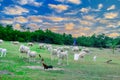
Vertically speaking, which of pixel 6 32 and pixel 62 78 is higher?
pixel 6 32

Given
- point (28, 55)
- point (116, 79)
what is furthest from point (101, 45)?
point (116, 79)

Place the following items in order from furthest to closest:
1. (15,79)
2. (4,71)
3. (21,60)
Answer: (21,60), (4,71), (15,79)

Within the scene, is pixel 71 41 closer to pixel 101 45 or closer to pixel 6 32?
pixel 101 45

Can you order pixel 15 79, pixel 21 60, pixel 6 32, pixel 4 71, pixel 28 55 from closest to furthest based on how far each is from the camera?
pixel 15 79 < pixel 4 71 < pixel 21 60 < pixel 28 55 < pixel 6 32

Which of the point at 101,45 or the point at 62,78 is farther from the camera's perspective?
the point at 101,45

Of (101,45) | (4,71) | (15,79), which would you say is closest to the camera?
(15,79)

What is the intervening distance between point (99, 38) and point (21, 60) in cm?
8774

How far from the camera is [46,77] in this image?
23.8m

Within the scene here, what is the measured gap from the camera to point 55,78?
77.2ft

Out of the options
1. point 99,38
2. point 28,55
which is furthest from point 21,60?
point 99,38

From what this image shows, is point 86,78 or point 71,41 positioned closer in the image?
point 86,78

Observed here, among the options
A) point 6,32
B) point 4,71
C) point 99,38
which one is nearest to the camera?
point 4,71

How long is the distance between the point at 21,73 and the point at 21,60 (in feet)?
32.4

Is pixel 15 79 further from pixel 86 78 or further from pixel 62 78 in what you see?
pixel 86 78
